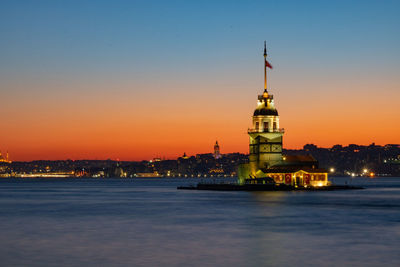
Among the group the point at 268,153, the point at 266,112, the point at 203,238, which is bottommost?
the point at 203,238

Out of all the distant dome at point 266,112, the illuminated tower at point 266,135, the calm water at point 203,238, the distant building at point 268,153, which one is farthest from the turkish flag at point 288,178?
the calm water at point 203,238

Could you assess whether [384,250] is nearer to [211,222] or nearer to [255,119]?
[211,222]

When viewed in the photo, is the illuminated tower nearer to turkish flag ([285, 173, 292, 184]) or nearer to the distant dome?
the distant dome

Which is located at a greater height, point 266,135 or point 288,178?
point 266,135

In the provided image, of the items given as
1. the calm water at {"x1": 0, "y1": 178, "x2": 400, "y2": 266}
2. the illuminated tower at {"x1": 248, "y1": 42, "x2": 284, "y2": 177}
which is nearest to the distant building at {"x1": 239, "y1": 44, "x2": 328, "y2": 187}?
the illuminated tower at {"x1": 248, "y1": 42, "x2": 284, "y2": 177}

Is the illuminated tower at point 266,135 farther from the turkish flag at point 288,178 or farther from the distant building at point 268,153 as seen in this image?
the turkish flag at point 288,178

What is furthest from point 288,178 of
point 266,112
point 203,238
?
point 203,238

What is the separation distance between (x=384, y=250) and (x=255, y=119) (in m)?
73.3

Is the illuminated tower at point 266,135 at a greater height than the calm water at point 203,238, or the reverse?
the illuminated tower at point 266,135

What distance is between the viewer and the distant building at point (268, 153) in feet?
351

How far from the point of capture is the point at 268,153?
107500 millimetres

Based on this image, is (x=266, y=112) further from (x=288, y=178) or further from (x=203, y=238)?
(x=203, y=238)

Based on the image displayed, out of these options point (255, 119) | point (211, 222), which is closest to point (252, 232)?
point (211, 222)

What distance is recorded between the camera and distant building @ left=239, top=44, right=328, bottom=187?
10712 cm
